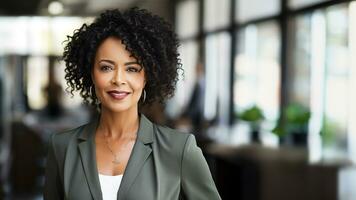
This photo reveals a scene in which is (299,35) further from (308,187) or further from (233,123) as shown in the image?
(308,187)

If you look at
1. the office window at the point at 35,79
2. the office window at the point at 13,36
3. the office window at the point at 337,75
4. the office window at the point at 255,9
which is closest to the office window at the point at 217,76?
the office window at the point at 255,9

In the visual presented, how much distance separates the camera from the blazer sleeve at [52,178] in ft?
4.99

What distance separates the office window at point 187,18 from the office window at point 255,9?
2.27 metres

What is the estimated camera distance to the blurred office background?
12.6 feet

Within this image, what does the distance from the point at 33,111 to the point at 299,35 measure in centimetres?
604

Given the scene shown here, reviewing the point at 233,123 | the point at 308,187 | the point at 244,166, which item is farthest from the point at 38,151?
the point at 308,187

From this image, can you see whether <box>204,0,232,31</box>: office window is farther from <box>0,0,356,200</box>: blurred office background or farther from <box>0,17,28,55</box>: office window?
<box>0,17,28,55</box>: office window

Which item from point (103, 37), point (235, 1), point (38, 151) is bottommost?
point (38, 151)

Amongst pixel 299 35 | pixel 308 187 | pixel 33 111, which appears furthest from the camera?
pixel 33 111

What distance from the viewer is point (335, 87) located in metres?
5.77

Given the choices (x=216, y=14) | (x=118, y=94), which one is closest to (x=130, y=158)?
(x=118, y=94)

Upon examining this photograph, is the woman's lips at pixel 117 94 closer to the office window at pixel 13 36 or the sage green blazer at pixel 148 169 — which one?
the sage green blazer at pixel 148 169

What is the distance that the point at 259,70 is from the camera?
820cm

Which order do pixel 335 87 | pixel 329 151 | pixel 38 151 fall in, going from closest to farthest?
pixel 329 151
pixel 335 87
pixel 38 151
